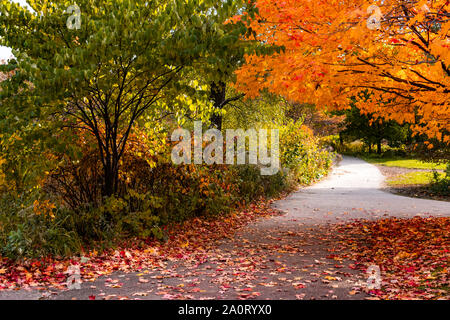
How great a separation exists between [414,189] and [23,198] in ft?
49.7

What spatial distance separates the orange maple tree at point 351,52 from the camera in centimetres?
612

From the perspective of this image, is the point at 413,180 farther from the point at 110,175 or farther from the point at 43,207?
the point at 43,207

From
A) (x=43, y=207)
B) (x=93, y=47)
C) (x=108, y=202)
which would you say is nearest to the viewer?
(x=93, y=47)

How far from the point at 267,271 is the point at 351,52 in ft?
13.1

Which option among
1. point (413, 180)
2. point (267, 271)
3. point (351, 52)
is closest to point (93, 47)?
point (267, 271)

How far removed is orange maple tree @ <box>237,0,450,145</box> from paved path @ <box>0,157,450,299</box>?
2868 millimetres

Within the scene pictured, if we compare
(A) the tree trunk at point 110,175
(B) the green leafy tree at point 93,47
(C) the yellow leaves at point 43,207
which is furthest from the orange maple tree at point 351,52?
(C) the yellow leaves at point 43,207

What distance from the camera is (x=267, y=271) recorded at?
6.13 metres

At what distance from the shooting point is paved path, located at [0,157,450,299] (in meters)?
5.01

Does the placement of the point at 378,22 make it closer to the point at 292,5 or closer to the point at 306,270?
the point at 292,5

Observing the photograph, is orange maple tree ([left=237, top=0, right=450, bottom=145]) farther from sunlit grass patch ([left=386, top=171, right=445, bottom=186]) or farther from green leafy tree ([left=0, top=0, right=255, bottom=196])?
sunlit grass patch ([left=386, top=171, right=445, bottom=186])

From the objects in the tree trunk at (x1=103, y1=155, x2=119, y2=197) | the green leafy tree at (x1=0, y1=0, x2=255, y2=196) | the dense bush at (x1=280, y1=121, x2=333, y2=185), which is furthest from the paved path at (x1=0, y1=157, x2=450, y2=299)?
the dense bush at (x1=280, y1=121, x2=333, y2=185)

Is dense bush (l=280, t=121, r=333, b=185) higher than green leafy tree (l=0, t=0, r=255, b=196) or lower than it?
lower
